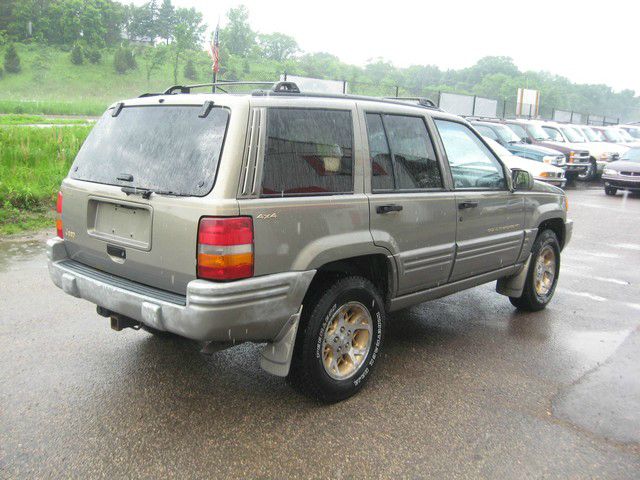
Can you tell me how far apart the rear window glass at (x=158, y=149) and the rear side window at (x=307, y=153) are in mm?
300

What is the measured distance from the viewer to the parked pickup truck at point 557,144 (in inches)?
733

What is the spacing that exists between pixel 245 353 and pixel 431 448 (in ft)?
5.54

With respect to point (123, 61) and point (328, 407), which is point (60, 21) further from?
point (328, 407)

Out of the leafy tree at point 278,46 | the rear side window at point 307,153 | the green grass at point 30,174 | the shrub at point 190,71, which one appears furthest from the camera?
the leafy tree at point 278,46

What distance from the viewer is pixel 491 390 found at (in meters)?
3.88

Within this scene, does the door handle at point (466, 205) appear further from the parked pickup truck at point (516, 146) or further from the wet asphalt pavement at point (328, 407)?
the parked pickup truck at point (516, 146)

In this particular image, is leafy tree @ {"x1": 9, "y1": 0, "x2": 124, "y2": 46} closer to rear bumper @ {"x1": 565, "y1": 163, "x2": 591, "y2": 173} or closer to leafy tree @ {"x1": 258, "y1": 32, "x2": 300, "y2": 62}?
leafy tree @ {"x1": 258, "y1": 32, "x2": 300, "y2": 62}

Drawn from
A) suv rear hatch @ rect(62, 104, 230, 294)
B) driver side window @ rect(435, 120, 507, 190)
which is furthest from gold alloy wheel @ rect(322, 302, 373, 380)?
driver side window @ rect(435, 120, 507, 190)

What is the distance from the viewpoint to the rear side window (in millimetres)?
3164

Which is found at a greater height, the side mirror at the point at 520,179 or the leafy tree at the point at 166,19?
the leafy tree at the point at 166,19

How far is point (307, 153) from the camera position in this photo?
3342 mm

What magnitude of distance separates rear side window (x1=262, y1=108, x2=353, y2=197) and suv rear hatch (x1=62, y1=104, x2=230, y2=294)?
1.00ft

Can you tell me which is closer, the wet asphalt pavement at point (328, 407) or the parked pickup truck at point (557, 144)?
the wet asphalt pavement at point (328, 407)

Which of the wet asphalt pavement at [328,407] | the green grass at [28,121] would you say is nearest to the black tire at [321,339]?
the wet asphalt pavement at [328,407]
